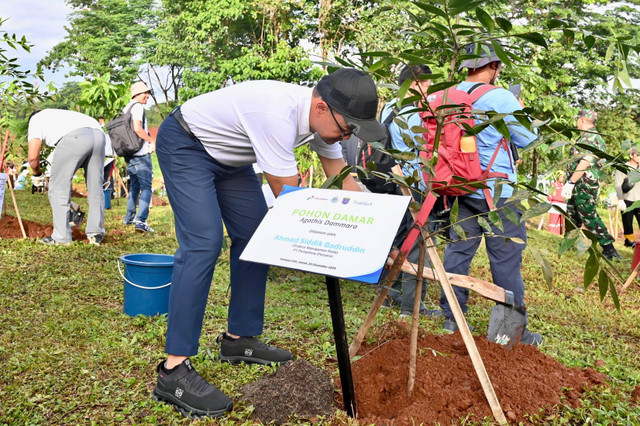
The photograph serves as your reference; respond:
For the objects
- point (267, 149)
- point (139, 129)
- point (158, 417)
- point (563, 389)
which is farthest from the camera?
point (139, 129)

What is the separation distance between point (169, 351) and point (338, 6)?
17.7 m

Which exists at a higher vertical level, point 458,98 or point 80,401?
point 458,98

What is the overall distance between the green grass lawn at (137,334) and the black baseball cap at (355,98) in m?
0.89

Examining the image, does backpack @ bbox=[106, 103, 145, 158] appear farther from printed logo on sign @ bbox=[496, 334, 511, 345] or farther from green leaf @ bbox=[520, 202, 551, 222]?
green leaf @ bbox=[520, 202, 551, 222]

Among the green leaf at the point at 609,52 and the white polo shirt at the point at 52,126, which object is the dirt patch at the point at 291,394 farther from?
the white polo shirt at the point at 52,126

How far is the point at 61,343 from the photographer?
3516mm

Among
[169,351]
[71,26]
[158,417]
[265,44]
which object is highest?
[169,351]

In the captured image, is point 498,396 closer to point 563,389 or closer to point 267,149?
point 563,389

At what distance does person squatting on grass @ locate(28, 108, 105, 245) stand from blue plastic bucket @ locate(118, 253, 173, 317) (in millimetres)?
2633

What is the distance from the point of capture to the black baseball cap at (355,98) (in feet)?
7.82

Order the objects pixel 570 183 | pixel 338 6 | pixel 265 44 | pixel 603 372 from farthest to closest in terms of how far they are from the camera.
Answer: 1. pixel 265 44
2. pixel 338 6
3. pixel 570 183
4. pixel 603 372

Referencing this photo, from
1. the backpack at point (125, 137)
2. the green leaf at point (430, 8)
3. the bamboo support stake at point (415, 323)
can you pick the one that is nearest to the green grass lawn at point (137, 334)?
the bamboo support stake at point (415, 323)

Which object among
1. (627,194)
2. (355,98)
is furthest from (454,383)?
(627,194)

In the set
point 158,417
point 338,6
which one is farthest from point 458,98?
point 338,6
